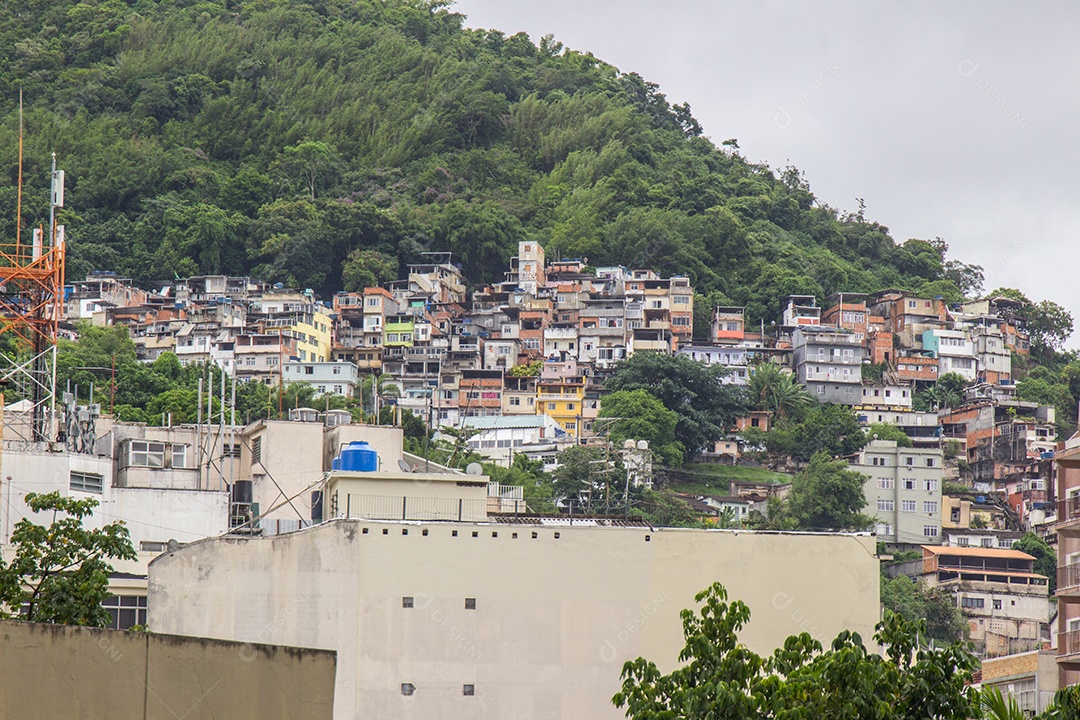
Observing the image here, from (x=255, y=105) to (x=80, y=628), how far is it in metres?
144

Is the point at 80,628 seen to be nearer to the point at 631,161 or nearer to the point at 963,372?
the point at 963,372

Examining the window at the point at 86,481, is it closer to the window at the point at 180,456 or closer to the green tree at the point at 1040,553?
the window at the point at 180,456

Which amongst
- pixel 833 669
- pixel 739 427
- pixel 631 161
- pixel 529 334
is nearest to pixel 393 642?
pixel 833 669

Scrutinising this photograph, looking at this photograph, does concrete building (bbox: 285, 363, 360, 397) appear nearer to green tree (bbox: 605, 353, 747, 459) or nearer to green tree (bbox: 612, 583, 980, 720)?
green tree (bbox: 605, 353, 747, 459)

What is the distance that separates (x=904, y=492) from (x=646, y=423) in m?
14.9

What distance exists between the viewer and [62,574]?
23.3 m

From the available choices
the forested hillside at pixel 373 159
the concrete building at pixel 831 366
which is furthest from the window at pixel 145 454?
the forested hillside at pixel 373 159

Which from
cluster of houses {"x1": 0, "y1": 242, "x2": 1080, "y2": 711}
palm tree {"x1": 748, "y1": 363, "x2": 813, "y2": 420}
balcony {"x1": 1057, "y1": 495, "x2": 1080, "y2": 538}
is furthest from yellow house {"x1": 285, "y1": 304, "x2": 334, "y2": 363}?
balcony {"x1": 1057, "y1": 495, "x2": 1080, "y2": 538}

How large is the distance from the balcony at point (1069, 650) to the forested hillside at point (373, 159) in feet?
327

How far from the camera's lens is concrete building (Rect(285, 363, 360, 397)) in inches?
4141

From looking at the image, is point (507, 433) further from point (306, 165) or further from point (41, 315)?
point (41, 315)

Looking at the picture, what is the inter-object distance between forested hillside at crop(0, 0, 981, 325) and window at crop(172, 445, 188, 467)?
3092 inches

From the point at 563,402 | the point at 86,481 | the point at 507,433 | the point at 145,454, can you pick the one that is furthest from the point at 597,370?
the point at 86,481

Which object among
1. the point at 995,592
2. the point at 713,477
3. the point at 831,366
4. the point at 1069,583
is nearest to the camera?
the point at 1069,583
